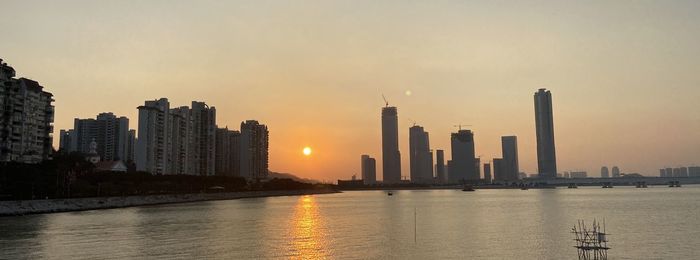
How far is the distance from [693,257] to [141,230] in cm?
6463

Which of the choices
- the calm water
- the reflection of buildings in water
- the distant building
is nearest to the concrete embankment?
the calm water

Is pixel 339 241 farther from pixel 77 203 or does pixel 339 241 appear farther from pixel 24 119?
pixel 24 119

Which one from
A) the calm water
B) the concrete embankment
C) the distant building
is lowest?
the calm water

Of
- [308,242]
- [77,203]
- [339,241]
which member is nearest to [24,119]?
[77,203]

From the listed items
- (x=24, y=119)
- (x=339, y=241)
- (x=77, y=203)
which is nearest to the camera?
(x=339, y=241)

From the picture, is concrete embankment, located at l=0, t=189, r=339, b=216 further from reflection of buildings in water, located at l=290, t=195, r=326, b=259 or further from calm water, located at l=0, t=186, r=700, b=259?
reflection of buildings in water, located at l=290, t=195, r=326, b=259

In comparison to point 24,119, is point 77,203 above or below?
below

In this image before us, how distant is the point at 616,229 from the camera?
244 ft

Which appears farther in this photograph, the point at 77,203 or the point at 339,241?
the point at 77,203

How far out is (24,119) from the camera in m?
151

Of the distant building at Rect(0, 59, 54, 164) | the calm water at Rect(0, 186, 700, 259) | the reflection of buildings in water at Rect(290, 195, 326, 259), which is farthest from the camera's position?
the distant building at Rect(0, 59, 54, 164)

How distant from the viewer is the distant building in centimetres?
14225

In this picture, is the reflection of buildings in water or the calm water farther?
Answer: the reflection of buildings in water

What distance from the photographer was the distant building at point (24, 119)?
142250 millimetres
